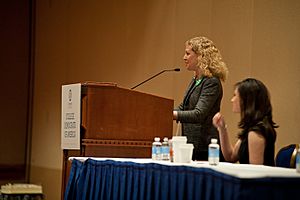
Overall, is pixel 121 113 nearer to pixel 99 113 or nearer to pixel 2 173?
pixel 99 113

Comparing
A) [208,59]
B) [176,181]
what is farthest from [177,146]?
[208,59]

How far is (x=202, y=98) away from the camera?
404 centimetres

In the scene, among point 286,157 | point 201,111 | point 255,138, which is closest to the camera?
point 255,138

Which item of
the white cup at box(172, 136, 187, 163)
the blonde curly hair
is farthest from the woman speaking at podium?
the white cup at box(172, 136, 187, 163)

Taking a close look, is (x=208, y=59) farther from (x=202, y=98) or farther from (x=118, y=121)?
(x=118, y=121)

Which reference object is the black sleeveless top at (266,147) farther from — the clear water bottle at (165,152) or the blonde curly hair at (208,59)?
the blonde curly hair at (208,59)

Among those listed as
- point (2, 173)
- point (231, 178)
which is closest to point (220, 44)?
point (231, 178)

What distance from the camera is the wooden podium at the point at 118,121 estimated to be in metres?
3.85

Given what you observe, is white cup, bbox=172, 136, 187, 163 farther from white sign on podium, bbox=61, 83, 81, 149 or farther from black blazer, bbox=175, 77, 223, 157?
white sign on podium, bbox=61, 83, 81, 149

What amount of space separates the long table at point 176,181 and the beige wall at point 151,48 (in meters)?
1.95

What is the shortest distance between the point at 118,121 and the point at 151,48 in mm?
2775

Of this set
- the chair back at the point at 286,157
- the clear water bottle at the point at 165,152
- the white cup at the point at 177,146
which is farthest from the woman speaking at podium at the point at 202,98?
the white cup at the point at 177,146

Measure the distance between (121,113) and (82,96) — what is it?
28 centimetres

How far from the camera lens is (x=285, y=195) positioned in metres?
2.51
